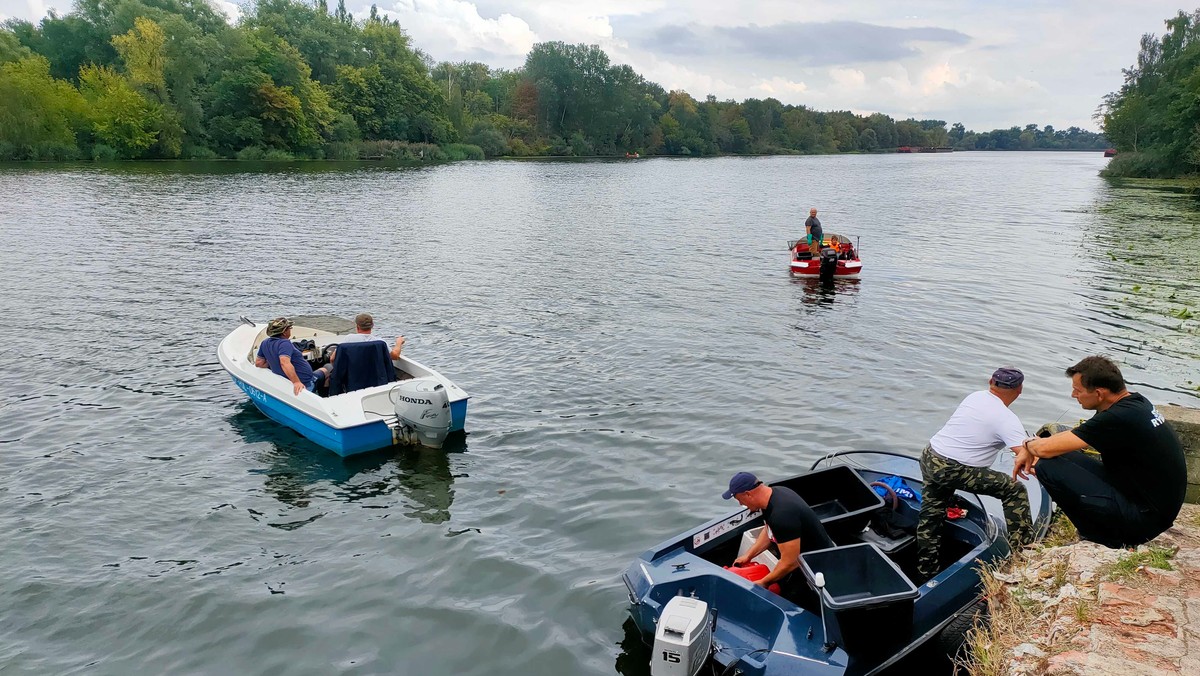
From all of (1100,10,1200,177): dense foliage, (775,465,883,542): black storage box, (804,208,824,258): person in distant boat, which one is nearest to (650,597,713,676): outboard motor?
(775,465,883,542): black storage box

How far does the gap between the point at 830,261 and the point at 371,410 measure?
16794mm

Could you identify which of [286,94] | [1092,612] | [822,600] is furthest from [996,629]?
[286,94]

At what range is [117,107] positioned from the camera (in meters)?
73.4

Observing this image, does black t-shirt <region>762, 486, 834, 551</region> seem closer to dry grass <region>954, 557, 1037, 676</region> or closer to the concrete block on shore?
dry grass <region>954, 557, 1037, 676</region>

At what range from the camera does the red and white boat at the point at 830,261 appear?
24156 millimetres

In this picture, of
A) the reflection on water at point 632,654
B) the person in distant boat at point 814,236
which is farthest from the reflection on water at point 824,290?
the reflection on water at point 632,654

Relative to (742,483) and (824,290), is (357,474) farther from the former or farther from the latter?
(824,290)

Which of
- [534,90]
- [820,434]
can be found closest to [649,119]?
[534,90]

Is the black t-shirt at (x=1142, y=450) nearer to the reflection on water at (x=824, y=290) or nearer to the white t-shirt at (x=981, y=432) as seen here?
the white t-shirt at (x=981, y=432)

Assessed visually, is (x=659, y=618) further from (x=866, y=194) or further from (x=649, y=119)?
(x=649, y=119)

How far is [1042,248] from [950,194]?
1285 inches

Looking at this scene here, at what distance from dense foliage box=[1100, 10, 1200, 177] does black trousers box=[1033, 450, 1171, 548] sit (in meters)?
52.8

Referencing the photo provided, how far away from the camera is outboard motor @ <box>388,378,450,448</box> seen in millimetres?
11164

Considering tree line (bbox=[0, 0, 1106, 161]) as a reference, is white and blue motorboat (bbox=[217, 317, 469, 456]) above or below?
below
